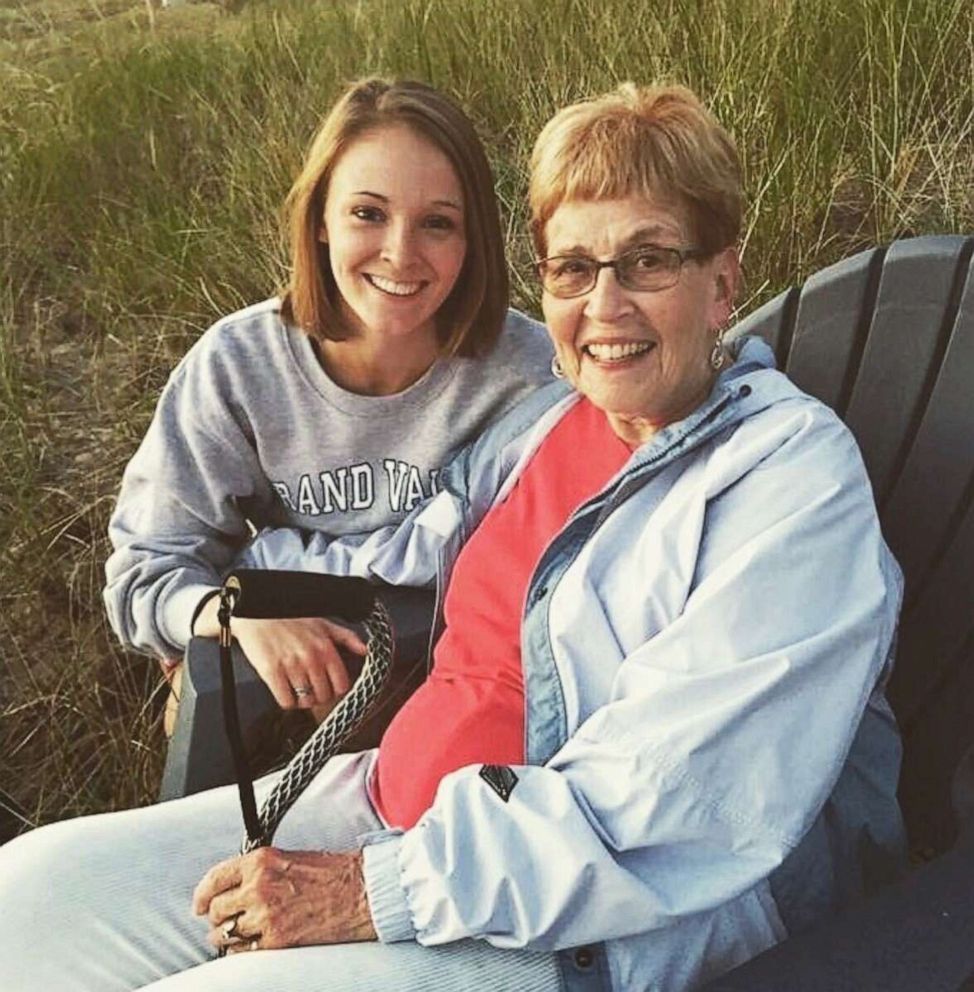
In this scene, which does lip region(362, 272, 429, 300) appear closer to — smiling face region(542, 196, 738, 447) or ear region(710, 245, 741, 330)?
smiling face region(542, 196, 738, 447)

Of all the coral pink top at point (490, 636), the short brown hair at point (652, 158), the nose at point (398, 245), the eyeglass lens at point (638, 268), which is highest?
the short brown hair at point (652, 158)

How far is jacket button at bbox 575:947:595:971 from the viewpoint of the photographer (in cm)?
138

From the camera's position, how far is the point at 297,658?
184 centimetres

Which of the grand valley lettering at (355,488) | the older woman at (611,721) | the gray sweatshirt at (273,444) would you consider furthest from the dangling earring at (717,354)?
the grand valley lettering at (355,488)

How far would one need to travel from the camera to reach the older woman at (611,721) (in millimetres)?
1336

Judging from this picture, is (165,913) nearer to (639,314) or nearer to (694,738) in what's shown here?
(694,738)

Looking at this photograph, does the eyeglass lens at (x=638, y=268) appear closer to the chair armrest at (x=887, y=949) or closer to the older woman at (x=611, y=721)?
the older woman at (x=611, y=721)

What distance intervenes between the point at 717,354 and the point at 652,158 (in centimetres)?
24

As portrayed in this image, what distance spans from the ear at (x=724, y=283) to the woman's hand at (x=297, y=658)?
2.07 feet

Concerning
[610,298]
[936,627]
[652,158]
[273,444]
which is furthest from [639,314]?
[273,444]

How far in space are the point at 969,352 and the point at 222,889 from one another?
109cm

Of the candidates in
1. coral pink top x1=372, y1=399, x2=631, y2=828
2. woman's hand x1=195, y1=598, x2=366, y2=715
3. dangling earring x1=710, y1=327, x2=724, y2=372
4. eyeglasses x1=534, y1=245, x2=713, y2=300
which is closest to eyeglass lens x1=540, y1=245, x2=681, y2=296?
eyeglasses x1=534, y1=245, x2=713, y2=300

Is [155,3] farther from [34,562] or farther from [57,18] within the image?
[34,562]

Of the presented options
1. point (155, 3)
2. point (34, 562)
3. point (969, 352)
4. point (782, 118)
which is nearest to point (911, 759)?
point (969, 352)
